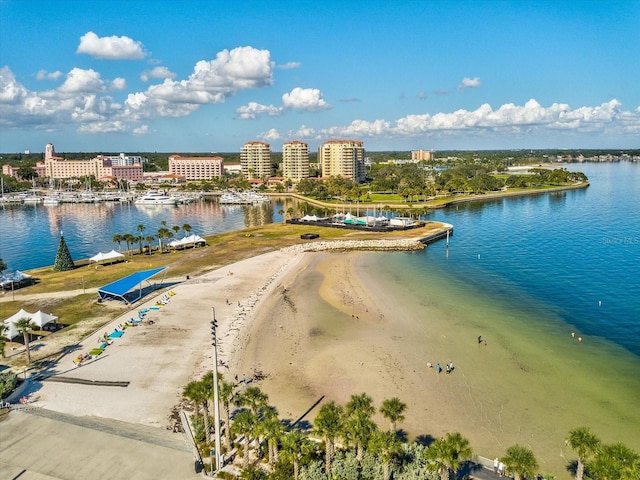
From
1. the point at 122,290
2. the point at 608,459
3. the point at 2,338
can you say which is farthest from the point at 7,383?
the point at 608,459

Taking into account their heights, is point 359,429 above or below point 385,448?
above

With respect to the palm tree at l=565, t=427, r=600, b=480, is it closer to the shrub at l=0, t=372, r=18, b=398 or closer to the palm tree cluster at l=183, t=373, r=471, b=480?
the palm tree cluster at l=183, t=373, r=471, b=480

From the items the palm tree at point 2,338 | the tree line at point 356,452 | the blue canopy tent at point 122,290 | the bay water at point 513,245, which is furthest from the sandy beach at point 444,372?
the palm tree at point 2,338

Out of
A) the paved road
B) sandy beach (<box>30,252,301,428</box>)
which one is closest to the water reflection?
sandy beach (<box>30,252,301,428</box>)

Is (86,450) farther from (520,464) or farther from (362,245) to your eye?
(362,245)

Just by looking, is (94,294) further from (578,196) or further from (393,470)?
(578,196)

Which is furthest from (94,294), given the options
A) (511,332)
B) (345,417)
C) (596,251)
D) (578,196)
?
(578,196)

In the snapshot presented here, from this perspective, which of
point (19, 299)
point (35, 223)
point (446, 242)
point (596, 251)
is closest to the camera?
point (19, 299)
